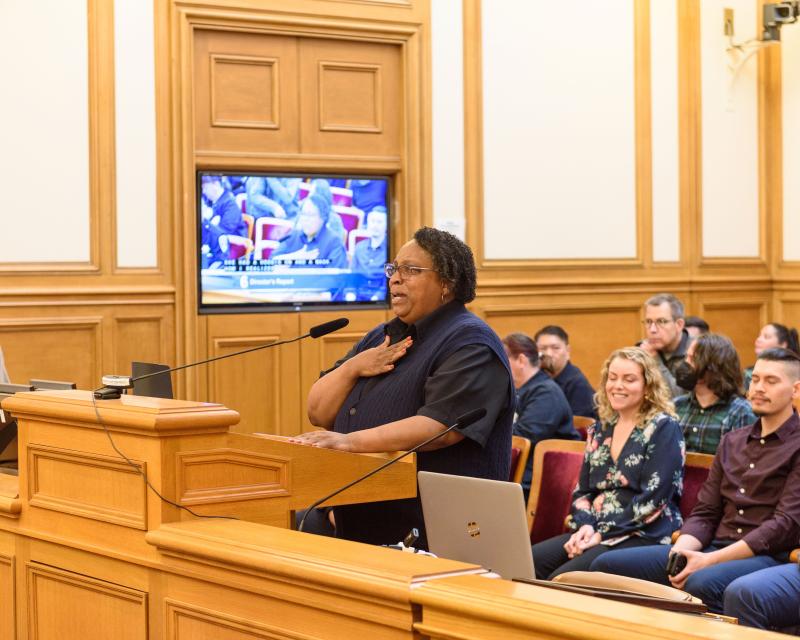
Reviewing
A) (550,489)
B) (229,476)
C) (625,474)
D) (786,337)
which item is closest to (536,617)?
(229,476)

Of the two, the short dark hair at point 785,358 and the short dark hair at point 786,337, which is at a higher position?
the short dark hair at point 785,358

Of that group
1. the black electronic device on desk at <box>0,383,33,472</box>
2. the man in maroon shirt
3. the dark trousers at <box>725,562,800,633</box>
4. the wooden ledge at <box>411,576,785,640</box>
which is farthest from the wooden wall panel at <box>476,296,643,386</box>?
the wooden ledge at <box>411,576,785,640</box>

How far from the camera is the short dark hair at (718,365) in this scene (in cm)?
499

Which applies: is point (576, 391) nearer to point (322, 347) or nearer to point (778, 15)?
point (322, 347)

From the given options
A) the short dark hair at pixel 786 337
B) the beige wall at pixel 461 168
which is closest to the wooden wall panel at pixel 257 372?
the beige wall at pixel 461 168

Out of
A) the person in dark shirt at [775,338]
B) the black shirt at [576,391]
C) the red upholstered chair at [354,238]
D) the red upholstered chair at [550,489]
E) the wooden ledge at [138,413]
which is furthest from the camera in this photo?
the red upholstered chair at [354,238]

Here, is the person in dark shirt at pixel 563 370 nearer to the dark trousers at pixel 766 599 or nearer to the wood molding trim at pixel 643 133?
the wood molding trim at pixel 643 133

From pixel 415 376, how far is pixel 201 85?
15.0 feet

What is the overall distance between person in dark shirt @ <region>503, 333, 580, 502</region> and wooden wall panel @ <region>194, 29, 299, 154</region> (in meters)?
2.48

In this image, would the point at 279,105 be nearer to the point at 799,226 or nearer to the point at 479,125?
the point at 479,125

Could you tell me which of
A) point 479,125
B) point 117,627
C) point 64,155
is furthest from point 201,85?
point 117,627

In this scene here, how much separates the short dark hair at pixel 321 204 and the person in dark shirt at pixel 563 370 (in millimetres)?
1846

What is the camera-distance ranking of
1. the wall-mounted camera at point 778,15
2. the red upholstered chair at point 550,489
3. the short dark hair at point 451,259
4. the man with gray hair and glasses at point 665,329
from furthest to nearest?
the wall-mounted camera at point 778,15 < the man with gray hair and glasses at point 665,329 < the red upholstered chair at point 550,489 < the short dark hair at point 451,259

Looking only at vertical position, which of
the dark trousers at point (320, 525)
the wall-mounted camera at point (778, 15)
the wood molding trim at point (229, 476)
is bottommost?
the dark trousers at point (320, 525)
